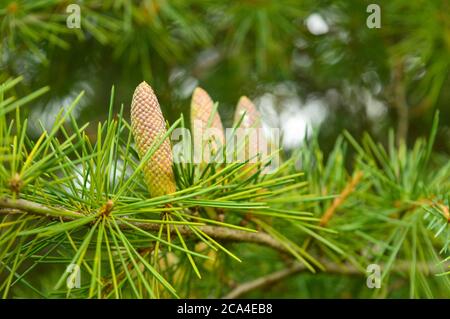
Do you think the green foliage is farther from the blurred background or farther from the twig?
the blurred background

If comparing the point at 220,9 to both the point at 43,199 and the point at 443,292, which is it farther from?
the point at 43,199

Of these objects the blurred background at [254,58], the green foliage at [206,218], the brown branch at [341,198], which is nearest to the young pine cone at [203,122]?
the green foliage at [206,218]

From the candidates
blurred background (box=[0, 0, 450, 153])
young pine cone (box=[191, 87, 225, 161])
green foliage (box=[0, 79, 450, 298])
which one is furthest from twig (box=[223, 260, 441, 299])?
blurred background (box=[0, 0, 450, 153])

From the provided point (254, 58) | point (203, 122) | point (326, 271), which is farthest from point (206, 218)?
point (254, 58)

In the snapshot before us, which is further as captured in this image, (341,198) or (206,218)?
(341,198)

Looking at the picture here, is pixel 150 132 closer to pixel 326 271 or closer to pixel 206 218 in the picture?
pixel 206 218
